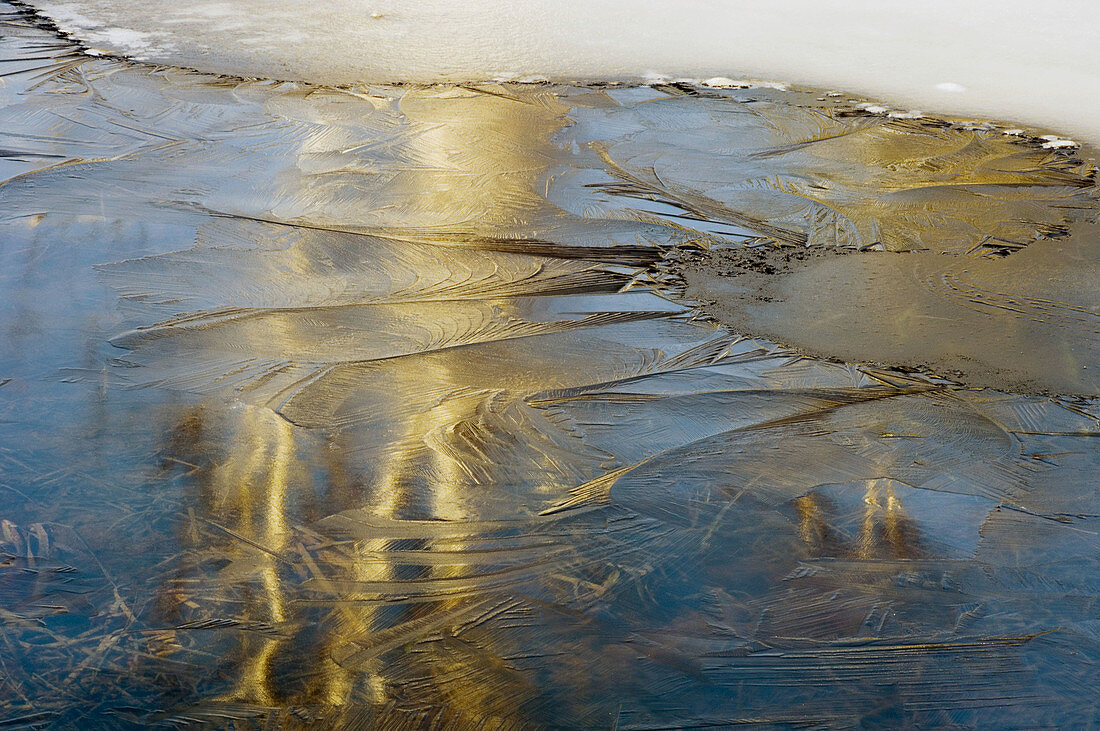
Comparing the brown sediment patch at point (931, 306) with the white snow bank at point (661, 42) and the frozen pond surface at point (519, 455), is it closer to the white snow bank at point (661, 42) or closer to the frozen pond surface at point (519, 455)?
the frozen pond surface at point (519, 455)

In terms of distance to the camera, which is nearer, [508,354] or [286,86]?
[508,354]

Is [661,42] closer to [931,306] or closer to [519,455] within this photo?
[931,306]

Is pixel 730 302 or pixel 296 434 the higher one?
pixel 730 302

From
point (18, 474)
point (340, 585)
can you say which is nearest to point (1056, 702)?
point (340, 585)

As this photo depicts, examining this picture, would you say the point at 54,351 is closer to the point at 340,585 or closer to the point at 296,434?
the point at 296,434

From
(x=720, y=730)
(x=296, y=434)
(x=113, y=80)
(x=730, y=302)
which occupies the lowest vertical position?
(x=720, y=730)

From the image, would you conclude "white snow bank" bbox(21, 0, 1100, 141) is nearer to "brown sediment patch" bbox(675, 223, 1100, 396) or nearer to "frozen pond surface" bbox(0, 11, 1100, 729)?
"frozen pond surface" bbox(0, 11, 1100, 729)

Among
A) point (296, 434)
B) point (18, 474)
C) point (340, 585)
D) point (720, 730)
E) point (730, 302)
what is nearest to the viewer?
point (720, 730)
